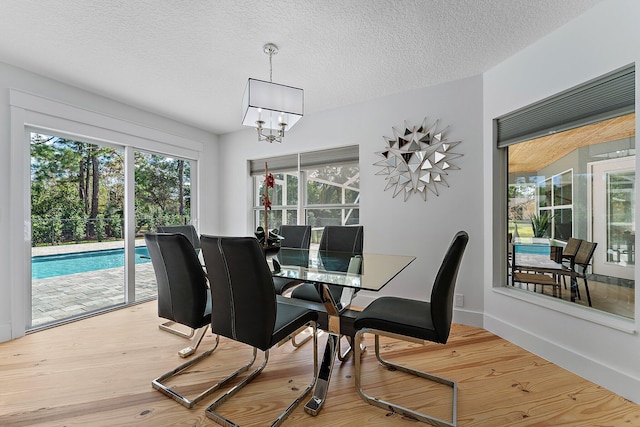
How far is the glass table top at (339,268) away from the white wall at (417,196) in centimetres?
79

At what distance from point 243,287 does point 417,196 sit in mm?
2214

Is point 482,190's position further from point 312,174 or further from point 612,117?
point 312,174

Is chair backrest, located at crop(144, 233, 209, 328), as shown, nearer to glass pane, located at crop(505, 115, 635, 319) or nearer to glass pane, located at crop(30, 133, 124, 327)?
glass pane, located at crop(30, 133, 124, 327)

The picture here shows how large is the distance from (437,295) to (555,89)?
1.87 m

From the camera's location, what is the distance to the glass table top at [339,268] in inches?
62.2

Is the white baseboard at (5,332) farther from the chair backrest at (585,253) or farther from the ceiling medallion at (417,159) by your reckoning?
the chair backrest at (585,253)

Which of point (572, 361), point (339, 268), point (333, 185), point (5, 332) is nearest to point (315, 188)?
point (333, 185)

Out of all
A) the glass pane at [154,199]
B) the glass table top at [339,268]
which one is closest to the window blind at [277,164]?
the glass pane at [154,199]

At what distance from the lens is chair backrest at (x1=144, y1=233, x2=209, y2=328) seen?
5.64 feet

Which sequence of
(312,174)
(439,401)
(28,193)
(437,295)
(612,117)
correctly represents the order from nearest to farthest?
(437,295)
(439,401)
(612,117)
(28,193)
(312,174)

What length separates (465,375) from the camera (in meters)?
1.91

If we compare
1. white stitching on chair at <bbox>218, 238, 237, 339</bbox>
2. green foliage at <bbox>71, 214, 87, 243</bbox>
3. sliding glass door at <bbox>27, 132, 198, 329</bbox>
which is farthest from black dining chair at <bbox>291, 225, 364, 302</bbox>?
green foliage at <bbox>71, 214, 87, 243</bbox>

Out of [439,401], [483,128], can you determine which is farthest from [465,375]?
[483,128]

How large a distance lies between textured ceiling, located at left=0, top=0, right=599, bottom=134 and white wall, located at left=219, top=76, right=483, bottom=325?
0.77 feet
